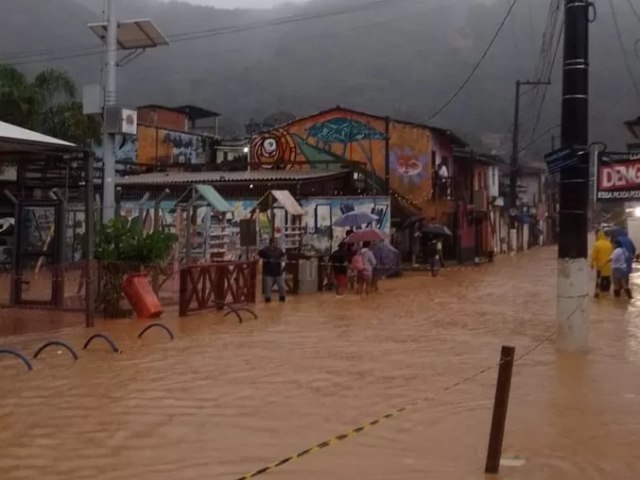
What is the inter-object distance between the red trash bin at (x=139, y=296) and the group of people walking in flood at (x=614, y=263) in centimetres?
1144

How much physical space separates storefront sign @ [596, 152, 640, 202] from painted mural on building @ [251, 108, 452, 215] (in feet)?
93.1

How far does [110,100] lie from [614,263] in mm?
13037

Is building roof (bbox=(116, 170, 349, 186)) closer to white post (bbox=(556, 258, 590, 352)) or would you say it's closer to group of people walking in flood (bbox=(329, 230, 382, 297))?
group of people walking in flood (bbox=(329, 230, 382, 297))

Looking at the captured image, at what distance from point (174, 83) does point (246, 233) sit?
15837 centimetres

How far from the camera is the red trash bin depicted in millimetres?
17172

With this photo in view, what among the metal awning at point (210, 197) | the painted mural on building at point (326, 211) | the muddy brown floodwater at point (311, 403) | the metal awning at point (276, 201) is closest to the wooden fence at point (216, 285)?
the muddy brown floodwater at point (311, 403)

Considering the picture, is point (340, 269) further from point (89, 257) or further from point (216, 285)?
point (89, 257)

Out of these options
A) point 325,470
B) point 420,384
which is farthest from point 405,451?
point 420,384

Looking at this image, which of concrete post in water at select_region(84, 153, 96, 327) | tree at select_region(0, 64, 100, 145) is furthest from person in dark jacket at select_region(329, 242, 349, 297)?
tree at select_region(0, 64, 100, 145)

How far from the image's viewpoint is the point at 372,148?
4319cm

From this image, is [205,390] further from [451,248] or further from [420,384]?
[451,248]

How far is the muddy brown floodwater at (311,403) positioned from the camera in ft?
Answer: 23.2

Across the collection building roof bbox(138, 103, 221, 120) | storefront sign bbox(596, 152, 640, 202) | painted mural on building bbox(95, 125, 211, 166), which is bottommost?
storefront sign bbox(596, 152, 640, 202)

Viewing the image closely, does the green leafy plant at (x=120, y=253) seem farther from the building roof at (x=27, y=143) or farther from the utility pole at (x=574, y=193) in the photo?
the utility pole at (x=574, y=193)
